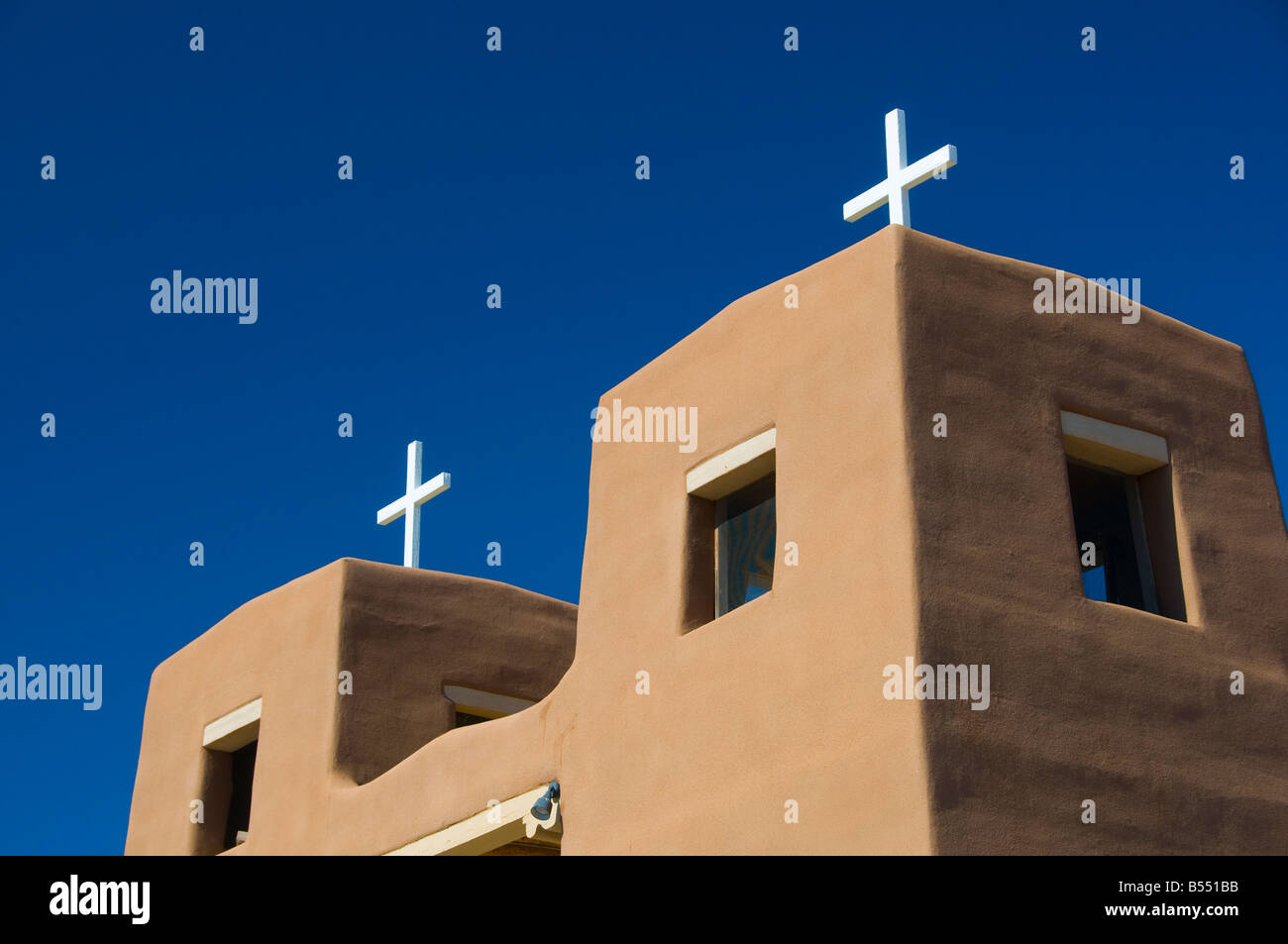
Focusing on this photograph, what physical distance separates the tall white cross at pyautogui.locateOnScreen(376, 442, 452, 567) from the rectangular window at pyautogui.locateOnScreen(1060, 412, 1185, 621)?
706 centimetres

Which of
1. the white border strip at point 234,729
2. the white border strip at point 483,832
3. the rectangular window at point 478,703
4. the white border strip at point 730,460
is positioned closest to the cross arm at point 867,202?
the white border strip at point 730,460

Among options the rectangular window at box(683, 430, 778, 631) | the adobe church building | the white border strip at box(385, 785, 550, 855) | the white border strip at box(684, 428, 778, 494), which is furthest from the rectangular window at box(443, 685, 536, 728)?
the white border strip at box(684, 428, 778, 494)

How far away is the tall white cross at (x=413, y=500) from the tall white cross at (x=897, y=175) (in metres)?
6.31

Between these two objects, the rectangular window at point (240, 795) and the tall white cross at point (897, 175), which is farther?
the rectangular window at point (240, 795)

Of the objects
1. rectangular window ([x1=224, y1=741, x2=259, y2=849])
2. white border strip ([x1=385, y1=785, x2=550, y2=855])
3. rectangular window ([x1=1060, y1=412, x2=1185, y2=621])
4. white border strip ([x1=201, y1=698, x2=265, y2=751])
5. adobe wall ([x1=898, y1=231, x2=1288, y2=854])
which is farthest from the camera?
rectangular window ([x1=224, y1=741, x2=259, y2=849])

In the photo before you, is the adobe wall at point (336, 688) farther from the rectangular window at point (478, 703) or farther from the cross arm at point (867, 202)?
the cross arm at point (867, 202)

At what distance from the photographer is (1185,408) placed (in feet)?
36.0

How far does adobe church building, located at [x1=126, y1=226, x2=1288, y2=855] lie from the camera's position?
356 inches

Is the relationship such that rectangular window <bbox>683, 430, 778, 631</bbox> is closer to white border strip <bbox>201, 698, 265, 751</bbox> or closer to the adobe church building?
the adobe church building

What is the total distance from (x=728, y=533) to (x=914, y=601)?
2212 millimetres

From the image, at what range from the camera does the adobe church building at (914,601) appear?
9031 millimetres

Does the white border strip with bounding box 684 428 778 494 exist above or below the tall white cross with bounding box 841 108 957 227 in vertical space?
below
